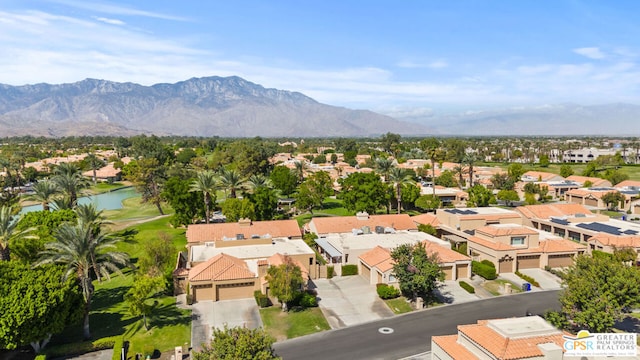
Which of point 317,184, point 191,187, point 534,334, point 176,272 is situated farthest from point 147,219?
point 534,334

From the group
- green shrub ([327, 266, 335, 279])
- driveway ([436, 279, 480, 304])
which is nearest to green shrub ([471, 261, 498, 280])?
driveway ([436, 279, 480, 304])

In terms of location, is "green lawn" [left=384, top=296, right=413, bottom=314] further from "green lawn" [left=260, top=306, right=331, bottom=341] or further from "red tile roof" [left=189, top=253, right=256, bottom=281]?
"red tile roof" [left=189, top=253, right=256, bottom=281]

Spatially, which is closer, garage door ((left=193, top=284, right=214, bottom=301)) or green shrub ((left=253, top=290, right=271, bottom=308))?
green shrub ((left=253, top=290, right=271, bottom=308))

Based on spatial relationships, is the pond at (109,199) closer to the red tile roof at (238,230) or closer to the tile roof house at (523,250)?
the red tile roof at (238,230)

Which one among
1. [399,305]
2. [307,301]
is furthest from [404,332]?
[307,301]

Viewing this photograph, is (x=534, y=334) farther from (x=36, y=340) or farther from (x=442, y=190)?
(x=442, y=190)

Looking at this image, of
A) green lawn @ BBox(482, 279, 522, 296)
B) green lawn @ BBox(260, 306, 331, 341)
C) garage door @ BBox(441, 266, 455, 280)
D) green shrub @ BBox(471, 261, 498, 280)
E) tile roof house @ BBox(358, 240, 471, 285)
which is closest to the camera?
green lawn @ BBox(260, 306, 331, 341)

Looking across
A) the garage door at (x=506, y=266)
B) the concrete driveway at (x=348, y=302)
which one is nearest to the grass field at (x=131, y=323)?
the concrete driveway at (x=348, y=302)
